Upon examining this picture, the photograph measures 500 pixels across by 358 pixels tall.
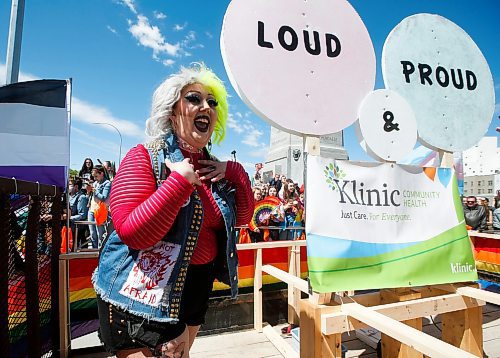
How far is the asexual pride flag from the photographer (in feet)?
8.20

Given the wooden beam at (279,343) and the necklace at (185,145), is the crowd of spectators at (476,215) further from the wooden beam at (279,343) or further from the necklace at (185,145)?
the necklace at (185,145)

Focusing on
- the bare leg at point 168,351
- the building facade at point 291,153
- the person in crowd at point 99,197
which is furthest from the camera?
the building facade at point 291,153

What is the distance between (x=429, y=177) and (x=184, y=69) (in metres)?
1.42

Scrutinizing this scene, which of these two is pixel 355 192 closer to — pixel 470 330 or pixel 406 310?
pixel 406 310

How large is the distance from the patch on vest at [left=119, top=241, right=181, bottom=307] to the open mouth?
1.62 ft

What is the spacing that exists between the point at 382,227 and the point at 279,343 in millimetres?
1509

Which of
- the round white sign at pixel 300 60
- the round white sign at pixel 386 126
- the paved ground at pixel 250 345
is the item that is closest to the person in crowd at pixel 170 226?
the round white sign at pixel 300 60

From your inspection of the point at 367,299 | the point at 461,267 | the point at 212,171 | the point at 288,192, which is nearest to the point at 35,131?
the point at 212,171

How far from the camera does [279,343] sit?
8.29 feet

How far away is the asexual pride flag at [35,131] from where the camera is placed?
2.50 meters

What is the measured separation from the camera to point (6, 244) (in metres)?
1.26

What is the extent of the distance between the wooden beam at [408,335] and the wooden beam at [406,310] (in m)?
0.06

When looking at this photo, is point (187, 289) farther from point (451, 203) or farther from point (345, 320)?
point (451, 203)

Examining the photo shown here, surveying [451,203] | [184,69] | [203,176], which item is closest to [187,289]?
[203,176]
